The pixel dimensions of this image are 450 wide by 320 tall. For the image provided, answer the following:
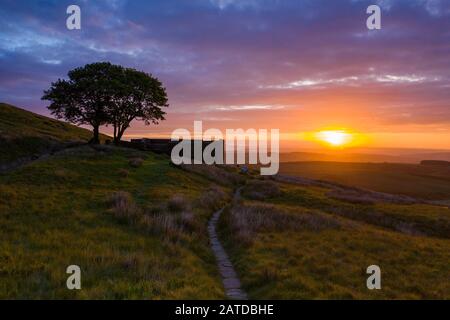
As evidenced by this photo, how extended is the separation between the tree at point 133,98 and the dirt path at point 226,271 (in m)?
43.7

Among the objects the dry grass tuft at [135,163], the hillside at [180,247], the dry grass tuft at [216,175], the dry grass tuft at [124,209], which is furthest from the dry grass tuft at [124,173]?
the dry grass tuft at [124,209]

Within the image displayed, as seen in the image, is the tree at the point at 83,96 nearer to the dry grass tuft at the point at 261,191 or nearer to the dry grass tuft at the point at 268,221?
the dry grass tuft at the point at 261,191

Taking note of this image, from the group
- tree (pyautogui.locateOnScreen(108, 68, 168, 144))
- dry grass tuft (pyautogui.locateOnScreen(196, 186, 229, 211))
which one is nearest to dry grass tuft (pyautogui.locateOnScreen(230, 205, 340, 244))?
dry grass tuft (pyautogui.locateOnScreen(196, 186, 229, 211))

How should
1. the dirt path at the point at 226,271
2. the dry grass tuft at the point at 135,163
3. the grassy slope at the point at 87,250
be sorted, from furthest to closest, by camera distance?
the dry grass tuft at the point at 135,163
the dirt path at the point at 226,271
the grassy slope at the point at 87,250

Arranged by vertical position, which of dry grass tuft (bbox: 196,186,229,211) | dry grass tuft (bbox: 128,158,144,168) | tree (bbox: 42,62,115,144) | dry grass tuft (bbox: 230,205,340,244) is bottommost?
dry grass tuft (bbox: 230,205,340,244)

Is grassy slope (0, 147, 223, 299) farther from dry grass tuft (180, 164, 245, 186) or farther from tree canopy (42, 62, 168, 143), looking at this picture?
tree canopy (42, 62, 168, 143)

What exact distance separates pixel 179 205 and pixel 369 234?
1252 cm

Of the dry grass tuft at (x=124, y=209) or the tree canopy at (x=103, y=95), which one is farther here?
the tree canopy at (x=103, y=95)

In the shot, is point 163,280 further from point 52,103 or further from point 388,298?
point 52,103

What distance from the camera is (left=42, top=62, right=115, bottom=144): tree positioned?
58.8m

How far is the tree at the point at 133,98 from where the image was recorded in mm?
59941

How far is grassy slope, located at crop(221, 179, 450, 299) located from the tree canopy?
42.3m

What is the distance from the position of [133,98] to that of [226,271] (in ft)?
171
